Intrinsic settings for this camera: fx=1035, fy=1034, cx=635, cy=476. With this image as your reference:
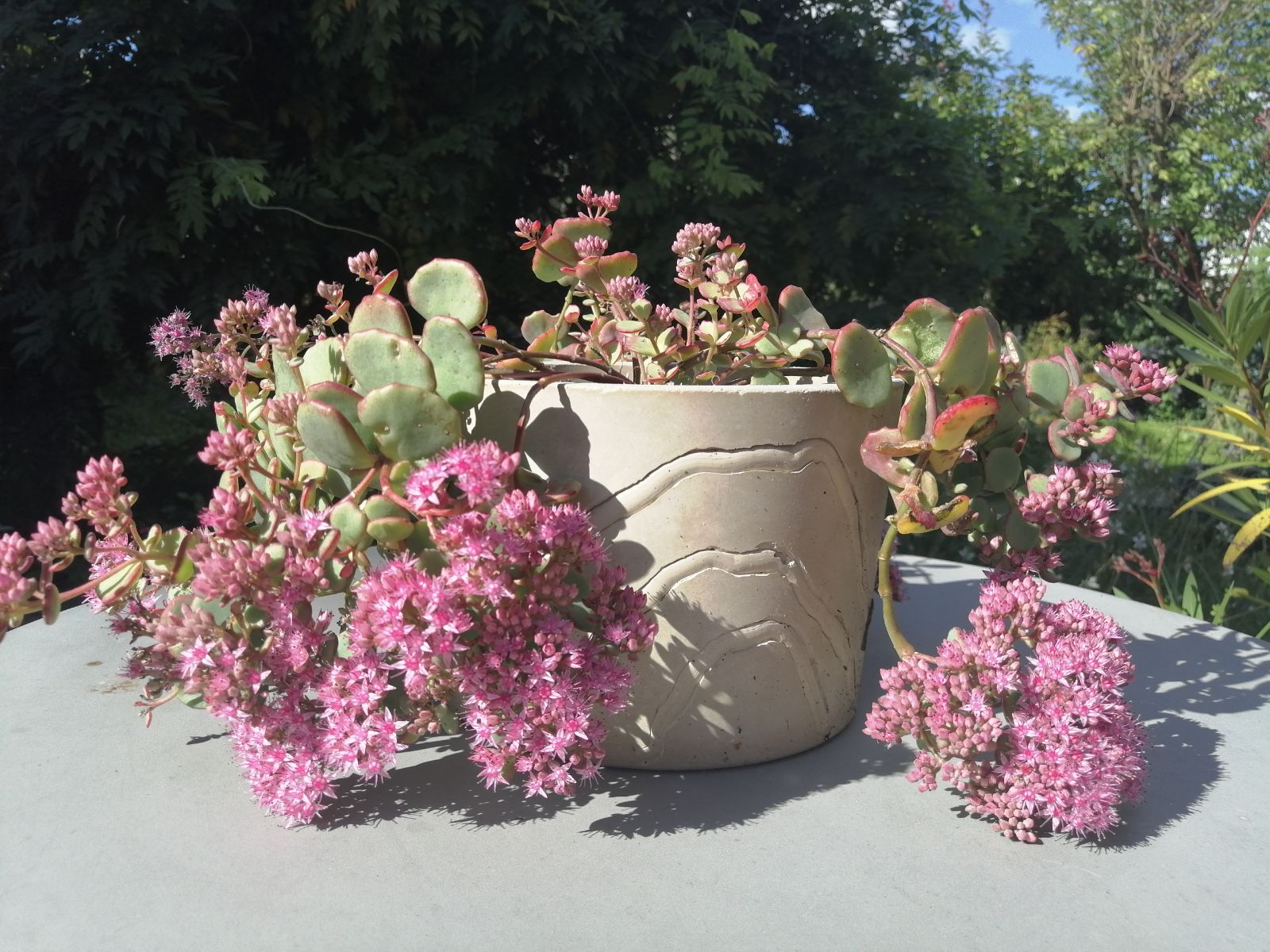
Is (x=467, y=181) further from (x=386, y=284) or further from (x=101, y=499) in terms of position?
(x=101, y=499)

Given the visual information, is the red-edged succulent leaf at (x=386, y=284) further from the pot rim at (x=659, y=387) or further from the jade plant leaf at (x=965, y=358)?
the jade plant leaf at (x=965, y=358)

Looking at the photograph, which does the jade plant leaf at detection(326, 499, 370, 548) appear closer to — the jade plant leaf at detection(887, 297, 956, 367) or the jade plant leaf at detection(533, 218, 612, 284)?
the jade plant leaf at detection(533, 218, 612, 284)

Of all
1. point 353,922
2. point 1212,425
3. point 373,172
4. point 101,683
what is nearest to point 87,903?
point 353,922

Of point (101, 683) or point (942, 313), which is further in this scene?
point (101, 683)

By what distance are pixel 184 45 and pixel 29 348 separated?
862 mm

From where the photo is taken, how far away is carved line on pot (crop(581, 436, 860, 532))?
0.74 metres

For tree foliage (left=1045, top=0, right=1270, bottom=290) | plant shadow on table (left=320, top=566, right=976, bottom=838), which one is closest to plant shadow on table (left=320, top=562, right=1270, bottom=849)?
plant shadow on table (left=320, top=566, right=976, bottom=838)

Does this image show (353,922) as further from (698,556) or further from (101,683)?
(101,683)

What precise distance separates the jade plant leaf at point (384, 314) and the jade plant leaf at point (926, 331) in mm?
370

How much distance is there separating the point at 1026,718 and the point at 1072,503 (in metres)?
0.18

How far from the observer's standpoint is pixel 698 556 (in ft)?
2.48

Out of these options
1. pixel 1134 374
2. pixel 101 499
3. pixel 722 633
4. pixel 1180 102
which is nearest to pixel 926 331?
pixel 1134 374

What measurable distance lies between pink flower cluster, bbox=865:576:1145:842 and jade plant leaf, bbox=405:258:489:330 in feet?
1.32

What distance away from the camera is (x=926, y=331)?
82 cm
